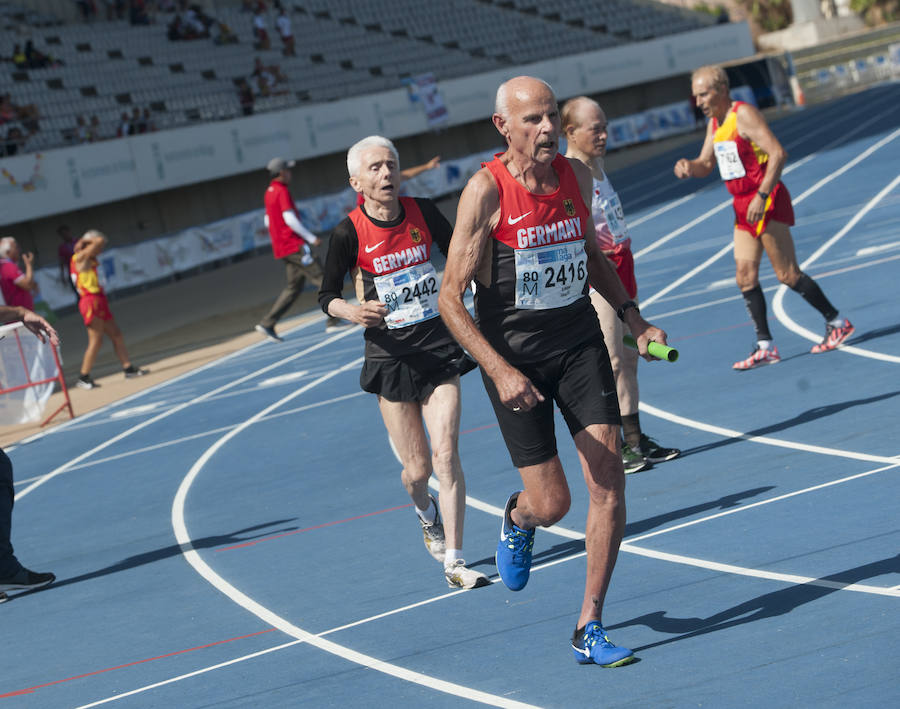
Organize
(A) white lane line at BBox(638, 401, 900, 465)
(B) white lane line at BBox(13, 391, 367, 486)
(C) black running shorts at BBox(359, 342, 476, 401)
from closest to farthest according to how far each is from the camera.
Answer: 1. (C) black running shorts at BBox(359, 342, 476, 401)
2. (A) white lane line at BBox(638, 401, 900, 465)
3. (B) white lane line at BBox(13, 391, 367, 486)

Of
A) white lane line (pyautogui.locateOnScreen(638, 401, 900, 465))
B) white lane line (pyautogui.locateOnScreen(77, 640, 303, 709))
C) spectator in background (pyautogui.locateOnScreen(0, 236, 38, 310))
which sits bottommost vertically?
white lane line (pyautogui.locateOnScreen(638, 401, 900, 465))

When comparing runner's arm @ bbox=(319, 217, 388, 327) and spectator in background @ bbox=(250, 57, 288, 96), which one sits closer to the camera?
runner's arm @ bbox=(319, 217, 388, 327)

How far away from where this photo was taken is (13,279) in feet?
52.4

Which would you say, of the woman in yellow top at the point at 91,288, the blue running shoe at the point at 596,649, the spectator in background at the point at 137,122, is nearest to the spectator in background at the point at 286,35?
the spectator in background at the point at 137,122

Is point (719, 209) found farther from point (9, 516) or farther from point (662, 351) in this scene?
point (662, 351)

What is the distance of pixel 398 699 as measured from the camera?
4938 mm

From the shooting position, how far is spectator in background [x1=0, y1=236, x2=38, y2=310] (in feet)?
51.8

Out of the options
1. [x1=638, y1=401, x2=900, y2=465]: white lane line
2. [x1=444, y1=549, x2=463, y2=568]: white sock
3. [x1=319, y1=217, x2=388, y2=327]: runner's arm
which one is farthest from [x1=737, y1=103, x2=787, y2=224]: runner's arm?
[x1=444, y1=549, x2=463, y2=568]: white sock

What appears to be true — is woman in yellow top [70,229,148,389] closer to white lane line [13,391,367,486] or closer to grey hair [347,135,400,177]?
white lane line [13,391,367,486]

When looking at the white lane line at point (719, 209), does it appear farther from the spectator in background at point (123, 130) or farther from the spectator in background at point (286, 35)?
the spectator in background at point (286, 35)

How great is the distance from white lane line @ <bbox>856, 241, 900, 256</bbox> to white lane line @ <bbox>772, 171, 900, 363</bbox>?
546mm

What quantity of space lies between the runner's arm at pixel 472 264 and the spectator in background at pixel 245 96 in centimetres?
2820

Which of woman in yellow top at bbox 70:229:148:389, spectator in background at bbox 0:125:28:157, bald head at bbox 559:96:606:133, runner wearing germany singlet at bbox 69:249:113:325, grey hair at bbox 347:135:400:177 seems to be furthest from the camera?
spectator in background at bbox 0:125:28:157

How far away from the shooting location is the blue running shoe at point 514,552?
527 centimetres
